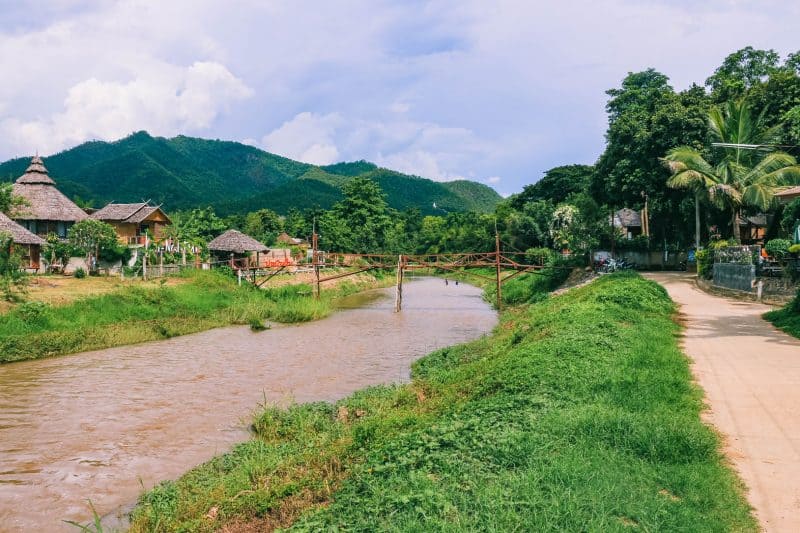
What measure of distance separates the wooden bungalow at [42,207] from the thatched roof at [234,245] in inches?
331

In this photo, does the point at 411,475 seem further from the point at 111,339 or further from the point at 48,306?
the point at 48,306

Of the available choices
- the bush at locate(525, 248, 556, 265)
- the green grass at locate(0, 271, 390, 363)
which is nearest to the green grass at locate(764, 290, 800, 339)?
the green grass at locate(0, 271, 390, 363)

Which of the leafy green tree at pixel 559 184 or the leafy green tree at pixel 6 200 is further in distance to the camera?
the leafy green tree at pixel 559 184

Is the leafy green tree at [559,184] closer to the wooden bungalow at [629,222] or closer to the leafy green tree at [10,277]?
the wooden bungalow at [629,222]

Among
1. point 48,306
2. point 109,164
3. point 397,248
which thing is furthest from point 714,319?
point 109,164

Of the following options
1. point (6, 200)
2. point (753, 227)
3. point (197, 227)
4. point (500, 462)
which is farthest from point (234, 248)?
point (500, 462)

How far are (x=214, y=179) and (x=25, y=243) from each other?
93.7 m

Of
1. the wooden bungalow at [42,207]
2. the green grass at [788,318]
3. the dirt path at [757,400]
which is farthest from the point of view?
the wooden bungalow at [42,207]

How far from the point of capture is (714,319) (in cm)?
1526

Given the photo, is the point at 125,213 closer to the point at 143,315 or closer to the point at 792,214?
the point at 143,315

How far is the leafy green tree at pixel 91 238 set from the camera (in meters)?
29.8

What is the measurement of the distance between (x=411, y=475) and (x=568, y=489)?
5.05ft

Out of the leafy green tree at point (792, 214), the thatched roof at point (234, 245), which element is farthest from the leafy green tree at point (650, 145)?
the thatched roof at point (234, 245)

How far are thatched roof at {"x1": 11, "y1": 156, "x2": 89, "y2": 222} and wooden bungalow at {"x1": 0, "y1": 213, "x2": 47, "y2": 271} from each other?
502cm
